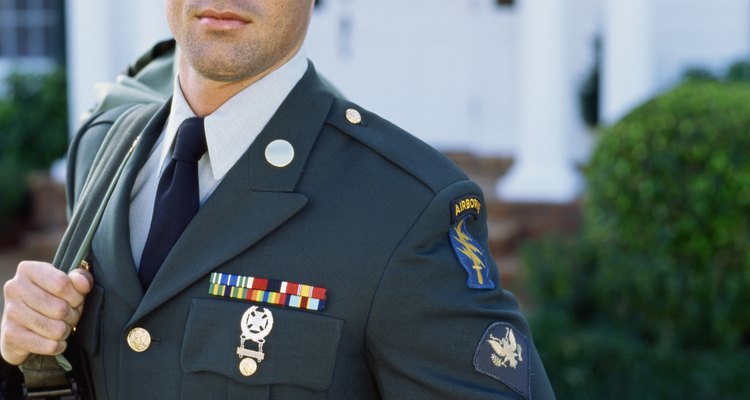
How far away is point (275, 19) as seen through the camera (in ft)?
5.88

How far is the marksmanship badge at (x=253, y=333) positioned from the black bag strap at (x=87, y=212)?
0.31 meters

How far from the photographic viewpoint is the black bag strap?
1824 millimetres

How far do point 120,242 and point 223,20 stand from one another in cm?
41

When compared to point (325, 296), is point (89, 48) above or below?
above

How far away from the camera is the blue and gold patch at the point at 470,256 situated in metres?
1.69

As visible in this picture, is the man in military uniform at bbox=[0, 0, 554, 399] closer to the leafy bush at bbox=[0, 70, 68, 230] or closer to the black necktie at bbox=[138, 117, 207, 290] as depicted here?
the black necktie at bbox=[138, 117, 207, 290]

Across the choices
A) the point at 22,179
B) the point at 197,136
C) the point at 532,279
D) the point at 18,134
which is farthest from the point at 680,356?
the point at 18,134

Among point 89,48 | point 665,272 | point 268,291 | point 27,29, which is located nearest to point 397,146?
point 268,291

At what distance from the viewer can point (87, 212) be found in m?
1.98

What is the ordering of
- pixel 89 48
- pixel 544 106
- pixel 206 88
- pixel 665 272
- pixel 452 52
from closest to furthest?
pixel 206 88, pixel 665 272, pixel 544 106, pixel 89 48, pixel 452 52

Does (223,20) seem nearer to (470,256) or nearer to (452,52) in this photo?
(470,256)

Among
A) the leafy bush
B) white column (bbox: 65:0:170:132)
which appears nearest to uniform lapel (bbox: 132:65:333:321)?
white column (bbox: 65:0:170:132)

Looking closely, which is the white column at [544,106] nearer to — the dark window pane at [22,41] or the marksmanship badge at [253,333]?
the dark window pane at [22,41]

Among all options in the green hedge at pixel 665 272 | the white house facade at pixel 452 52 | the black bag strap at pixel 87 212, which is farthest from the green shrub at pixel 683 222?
the black bag strap at pixel 87 212
